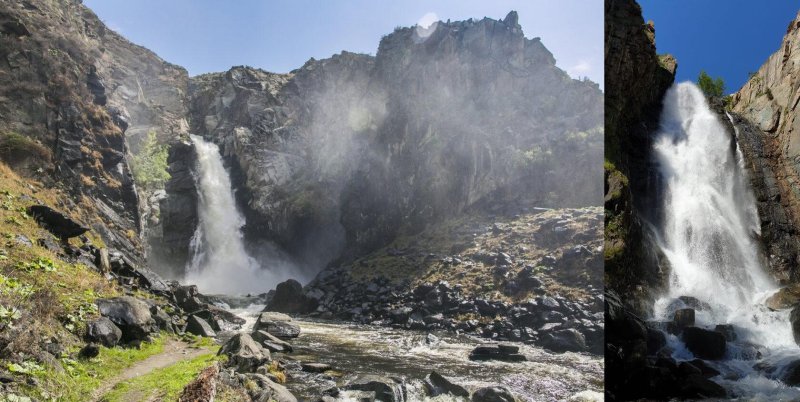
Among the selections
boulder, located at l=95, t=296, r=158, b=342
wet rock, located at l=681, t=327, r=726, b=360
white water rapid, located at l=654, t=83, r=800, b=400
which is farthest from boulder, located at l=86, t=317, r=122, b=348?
wet rock, located at l=681, t=327, r=726, b=360

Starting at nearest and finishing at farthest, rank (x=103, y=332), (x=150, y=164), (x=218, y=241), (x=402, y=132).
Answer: (x=103, y=332) → (x=150, y=164) → (x=218, y=241) → (x=402, y=132)

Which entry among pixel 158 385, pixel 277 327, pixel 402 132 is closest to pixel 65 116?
pixel 158 385

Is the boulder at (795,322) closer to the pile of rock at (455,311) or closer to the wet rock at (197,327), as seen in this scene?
the pile of rock at (455,311)

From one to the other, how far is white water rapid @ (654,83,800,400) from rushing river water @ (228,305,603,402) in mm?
3442

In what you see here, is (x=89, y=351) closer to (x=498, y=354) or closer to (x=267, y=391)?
(x=267, y=391)

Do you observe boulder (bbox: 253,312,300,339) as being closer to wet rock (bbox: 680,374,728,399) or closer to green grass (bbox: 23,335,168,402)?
green grass (bbox: 23,335,168,402)

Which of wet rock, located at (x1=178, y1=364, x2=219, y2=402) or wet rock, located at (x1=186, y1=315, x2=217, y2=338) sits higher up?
wet rock, located at (x1=186, y1=315, x2=217, y2=338)

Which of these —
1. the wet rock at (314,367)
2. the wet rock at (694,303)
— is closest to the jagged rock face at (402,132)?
the wet rock at (694,303)

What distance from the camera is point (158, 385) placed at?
6605 millimetres

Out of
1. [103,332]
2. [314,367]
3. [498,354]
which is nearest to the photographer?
[103,332]

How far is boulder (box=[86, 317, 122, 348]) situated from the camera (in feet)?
24.0

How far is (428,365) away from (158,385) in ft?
22.5

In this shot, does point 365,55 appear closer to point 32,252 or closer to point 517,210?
point 517,210

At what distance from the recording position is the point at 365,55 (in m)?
42.2
